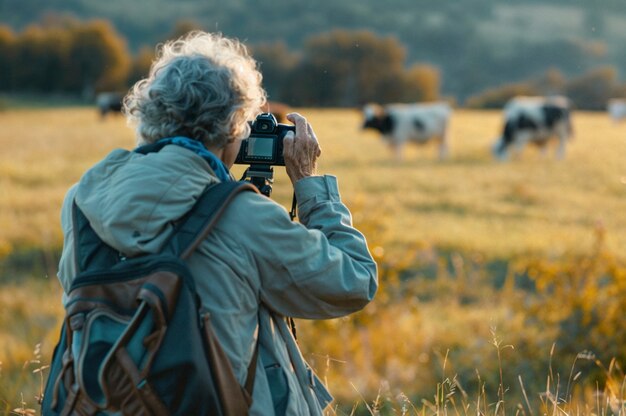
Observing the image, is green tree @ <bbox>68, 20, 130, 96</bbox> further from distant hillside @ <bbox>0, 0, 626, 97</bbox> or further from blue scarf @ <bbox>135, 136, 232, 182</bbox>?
blue scarf @ <bbox>135, 136, 232, 182</bbox>

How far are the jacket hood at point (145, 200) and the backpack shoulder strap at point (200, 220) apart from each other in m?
0.02

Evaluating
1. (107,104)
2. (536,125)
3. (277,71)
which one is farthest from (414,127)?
(277,71)

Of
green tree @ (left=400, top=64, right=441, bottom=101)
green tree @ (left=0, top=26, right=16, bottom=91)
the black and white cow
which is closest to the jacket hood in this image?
the black and white cow

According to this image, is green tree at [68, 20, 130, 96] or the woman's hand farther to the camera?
green tree at [68, 20, 130, 96]

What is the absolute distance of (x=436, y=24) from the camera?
11194cm

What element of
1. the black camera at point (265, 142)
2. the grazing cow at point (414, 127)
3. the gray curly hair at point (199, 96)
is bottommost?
the grazing cow at point (414, 127)

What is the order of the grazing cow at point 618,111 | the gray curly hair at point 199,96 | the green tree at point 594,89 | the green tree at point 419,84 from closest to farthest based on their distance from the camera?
the gray curly hair at point 199,96 → the grazing cow at point 618,111 → the green tree at point 594,89 → the green tree at point 419,84

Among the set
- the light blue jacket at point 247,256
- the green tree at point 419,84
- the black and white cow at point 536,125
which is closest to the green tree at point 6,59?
the green tree at point 419,84

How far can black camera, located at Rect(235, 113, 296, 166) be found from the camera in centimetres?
260

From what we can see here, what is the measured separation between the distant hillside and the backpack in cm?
7993

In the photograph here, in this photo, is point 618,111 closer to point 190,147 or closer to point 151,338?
point 190,147

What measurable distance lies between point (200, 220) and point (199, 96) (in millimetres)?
355

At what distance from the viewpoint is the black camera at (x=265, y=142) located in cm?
260

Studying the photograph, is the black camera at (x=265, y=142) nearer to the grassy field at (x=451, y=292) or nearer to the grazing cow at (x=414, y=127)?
the grassy field at (x=451, y=292)
